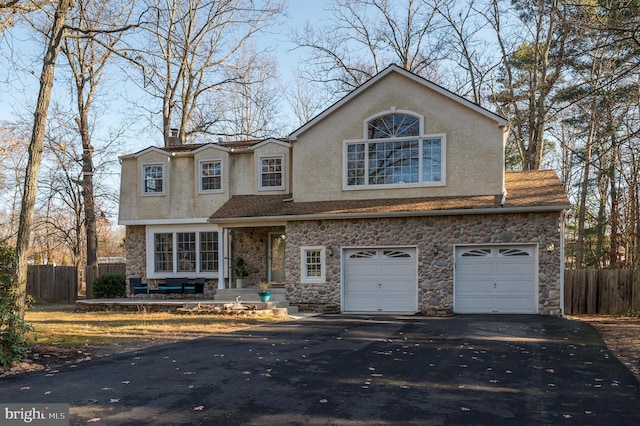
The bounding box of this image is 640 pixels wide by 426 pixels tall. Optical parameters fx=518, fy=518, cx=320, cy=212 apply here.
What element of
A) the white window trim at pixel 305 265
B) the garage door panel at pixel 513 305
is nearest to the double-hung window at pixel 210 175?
the white window trim at pixel 305 265

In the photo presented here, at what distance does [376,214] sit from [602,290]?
348 inches

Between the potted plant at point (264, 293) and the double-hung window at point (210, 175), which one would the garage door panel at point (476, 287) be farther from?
the double-hung window at point (210, 175)

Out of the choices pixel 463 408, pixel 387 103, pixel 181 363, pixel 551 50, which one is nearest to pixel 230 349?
pixel 181 363

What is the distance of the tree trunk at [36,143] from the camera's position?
10.3 meters

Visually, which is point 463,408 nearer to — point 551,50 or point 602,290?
point 602,290

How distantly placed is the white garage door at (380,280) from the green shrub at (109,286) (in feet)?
33.9

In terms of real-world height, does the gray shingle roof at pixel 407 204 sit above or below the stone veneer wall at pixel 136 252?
above

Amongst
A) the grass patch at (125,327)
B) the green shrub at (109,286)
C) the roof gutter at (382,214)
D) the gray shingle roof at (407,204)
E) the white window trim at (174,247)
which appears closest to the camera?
the grass patch at (125,327)

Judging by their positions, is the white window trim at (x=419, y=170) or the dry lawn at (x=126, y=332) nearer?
the dry lawn at (x=126, y=332)

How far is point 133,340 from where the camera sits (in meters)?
11.1

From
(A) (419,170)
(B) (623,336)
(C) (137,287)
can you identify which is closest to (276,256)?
(C) (137,287)

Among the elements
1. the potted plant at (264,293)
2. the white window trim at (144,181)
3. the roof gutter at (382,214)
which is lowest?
the potted plant at (264,293)

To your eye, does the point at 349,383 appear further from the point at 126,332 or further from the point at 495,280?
the point at 495,280

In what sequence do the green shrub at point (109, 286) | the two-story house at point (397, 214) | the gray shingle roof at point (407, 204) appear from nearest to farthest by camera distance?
the gray shingle roof at point (407, 204), the two-story house at point (397, 214), the green shrub at point (109, 286)
